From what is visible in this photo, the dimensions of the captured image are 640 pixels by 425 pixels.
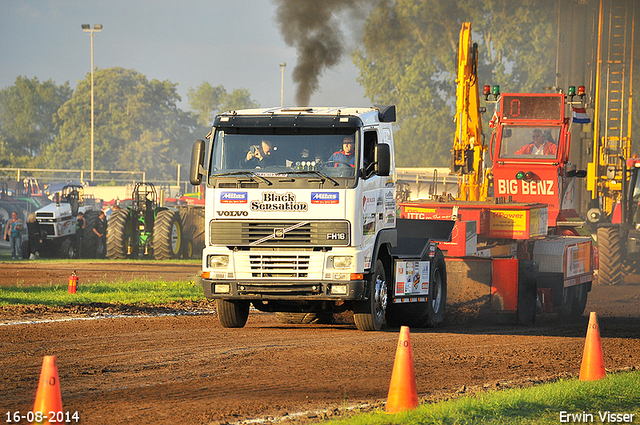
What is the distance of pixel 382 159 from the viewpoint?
11648 millimetres

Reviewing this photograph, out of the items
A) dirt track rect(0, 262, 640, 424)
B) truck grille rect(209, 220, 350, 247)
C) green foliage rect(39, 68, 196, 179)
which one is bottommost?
dirt track rect(0, 262, 640, 424)

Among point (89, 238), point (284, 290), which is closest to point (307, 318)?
point (284, 290)

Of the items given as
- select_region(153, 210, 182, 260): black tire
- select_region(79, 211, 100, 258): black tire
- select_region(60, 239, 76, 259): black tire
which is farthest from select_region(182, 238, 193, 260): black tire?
select_region(60, 239, 76, 259): black tire

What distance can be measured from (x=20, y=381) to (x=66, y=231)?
2302 centimetres

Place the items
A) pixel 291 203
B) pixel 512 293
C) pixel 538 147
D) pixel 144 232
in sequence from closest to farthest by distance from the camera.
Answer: pixel 291 203
pixel 512 293
pixel 538 147
pixel 144 232

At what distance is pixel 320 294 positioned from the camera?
1156cm

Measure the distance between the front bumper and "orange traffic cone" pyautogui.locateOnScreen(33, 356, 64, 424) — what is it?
19.1ft

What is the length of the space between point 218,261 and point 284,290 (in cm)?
101

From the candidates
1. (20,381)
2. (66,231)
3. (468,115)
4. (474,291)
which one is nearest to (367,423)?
(20,381)

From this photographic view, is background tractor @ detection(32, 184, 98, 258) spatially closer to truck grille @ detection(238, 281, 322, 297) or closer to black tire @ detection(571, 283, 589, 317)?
black tire @ detection(571, 283, 589, 317)

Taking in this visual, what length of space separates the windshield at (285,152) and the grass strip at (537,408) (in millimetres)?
4297

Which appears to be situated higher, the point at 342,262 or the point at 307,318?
the point at 342,262

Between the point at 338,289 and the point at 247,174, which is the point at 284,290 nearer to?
the point at 338,289

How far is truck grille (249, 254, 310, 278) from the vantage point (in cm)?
1152
